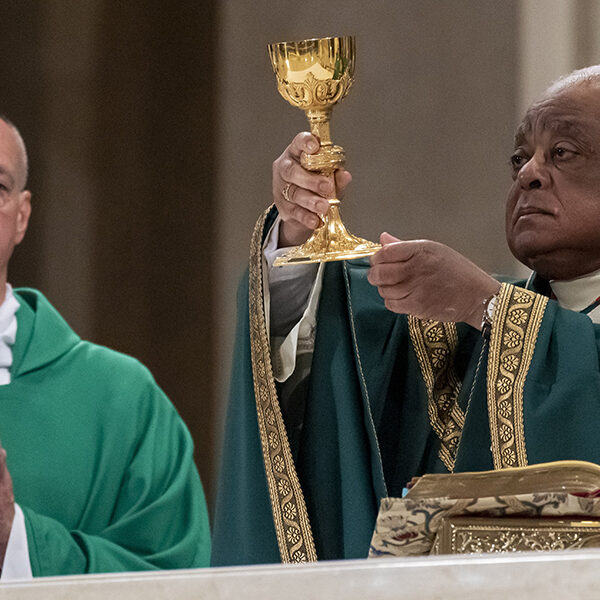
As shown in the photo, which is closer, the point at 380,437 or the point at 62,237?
the point at 380,437

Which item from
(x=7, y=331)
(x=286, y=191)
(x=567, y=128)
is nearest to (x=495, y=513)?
(x=286, y=191)

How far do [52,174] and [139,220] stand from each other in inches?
11.8

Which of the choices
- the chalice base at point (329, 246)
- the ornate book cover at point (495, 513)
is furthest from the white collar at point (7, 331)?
the ornate book cover at point (495, 513)

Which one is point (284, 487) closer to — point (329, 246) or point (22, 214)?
point (329, 246)

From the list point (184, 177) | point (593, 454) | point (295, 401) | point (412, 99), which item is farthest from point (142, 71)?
point (593, 454)

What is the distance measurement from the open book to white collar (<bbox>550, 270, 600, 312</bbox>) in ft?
3.17

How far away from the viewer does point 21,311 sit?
3.43 meters

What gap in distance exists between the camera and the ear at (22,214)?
3.72 m

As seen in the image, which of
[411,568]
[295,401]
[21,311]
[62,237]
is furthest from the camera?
[62,237]

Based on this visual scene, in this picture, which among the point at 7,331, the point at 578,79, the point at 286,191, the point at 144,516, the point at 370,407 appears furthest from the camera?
the point at 7,331

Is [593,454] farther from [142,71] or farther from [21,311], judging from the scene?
[142,71]

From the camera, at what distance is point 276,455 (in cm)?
225

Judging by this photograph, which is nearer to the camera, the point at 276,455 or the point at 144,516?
the point at 276,455

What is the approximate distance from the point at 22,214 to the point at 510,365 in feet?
6.57
